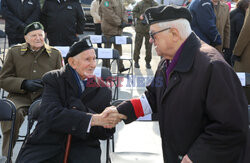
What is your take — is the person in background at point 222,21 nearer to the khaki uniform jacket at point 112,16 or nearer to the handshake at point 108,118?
the khaki uniform jacket at point 112,16

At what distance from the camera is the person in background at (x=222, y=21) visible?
6.23 meters

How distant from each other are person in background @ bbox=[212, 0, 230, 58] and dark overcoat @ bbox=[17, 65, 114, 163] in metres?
4.02

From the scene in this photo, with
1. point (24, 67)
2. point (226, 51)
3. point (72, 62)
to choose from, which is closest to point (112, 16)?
point (226, 51)

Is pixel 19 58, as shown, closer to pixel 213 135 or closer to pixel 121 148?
pixel 121 148

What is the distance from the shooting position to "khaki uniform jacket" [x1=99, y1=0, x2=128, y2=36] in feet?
27.7

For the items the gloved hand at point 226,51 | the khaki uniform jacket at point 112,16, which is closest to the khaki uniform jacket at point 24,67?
the gloved hand at point 226,51

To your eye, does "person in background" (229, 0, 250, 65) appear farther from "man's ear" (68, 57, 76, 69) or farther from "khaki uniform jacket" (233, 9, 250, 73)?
"man's ear" (68, 57, 76, 69)

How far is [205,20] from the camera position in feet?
18.8

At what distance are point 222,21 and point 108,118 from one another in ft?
14.7

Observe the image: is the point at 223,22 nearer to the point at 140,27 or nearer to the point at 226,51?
the point at 226,51

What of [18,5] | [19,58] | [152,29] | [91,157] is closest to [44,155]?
[91,157]

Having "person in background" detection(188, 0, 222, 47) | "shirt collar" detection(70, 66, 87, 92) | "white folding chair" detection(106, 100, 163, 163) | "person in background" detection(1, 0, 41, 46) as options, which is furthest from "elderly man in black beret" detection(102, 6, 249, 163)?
"person in background" detection(1, 0, 41, 46)

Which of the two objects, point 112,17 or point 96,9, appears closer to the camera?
point 112,17

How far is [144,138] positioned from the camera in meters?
4.78
